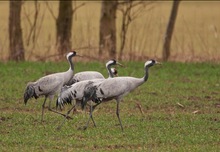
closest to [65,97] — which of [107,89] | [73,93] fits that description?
[73,93]

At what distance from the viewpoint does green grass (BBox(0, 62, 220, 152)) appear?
10.6 meters

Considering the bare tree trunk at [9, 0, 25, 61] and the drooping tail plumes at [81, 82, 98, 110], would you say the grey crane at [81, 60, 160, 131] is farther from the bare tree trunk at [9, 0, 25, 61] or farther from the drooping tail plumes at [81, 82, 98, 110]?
the bare tree trunk at [9, 0, 25, 61]

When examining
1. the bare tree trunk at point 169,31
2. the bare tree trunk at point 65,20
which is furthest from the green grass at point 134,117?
the bare tree trunk at point 65,20

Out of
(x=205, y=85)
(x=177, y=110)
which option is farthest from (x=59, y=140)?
(x=205, y=85)

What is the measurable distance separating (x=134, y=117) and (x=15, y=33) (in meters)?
9.04

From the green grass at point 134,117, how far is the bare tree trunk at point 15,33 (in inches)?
66.8

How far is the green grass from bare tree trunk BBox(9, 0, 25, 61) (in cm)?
170

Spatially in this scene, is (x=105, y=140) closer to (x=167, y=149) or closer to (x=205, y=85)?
(x=167, y=149)

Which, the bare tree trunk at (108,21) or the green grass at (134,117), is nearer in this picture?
the green grass at (134,117)

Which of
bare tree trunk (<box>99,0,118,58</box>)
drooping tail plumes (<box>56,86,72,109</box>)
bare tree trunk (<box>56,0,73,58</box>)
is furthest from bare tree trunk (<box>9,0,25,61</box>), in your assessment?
drooping tail plumes (<box>56,86,72,109</box>)

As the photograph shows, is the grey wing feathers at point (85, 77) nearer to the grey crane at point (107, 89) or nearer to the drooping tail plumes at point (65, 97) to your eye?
the drooping tail plumes at point (65, 97)

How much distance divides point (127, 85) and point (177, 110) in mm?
2589

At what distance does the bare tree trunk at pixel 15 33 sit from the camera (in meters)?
21.2

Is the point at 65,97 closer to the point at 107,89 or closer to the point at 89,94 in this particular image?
the point at 89,94
